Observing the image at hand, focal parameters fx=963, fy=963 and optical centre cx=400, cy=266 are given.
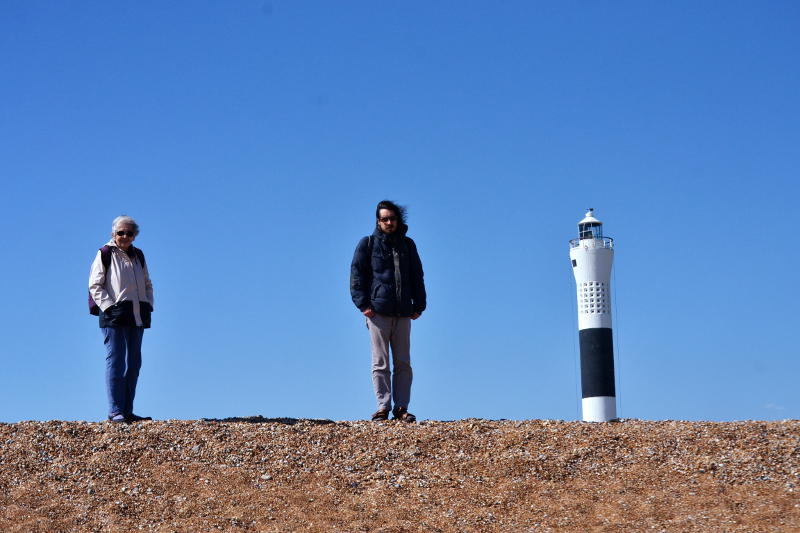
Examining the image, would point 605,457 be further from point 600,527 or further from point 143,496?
point 143,496

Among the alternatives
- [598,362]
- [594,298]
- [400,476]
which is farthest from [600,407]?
[400,476]

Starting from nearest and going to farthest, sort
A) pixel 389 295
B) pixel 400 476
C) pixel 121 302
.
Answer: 1. pixel 400 476
2. pixel 121 302
3. pixel 389 295

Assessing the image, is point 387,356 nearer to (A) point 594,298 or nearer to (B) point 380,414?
(B) point 380,414

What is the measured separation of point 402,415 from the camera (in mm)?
11172

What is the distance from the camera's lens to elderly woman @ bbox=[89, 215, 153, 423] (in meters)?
10.6

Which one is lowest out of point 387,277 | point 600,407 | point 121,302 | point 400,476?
point 400,476

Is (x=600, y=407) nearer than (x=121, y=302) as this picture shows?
No

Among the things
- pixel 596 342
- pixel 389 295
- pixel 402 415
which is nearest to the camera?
pixel 389 295

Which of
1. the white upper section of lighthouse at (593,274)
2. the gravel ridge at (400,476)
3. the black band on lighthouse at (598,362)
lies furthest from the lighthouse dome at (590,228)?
the gravel ridge at (400,476)

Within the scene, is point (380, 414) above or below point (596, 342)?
below

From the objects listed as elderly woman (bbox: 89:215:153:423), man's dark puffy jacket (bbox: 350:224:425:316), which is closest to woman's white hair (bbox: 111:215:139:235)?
elderly woman (bbox: 89:215:153:423)

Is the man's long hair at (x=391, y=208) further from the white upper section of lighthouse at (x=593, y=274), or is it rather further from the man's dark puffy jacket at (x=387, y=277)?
the white upper section of lighthouse at (x=593, y=274)

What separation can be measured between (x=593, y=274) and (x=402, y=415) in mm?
14374

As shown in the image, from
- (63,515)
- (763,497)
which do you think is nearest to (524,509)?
(763,497)
